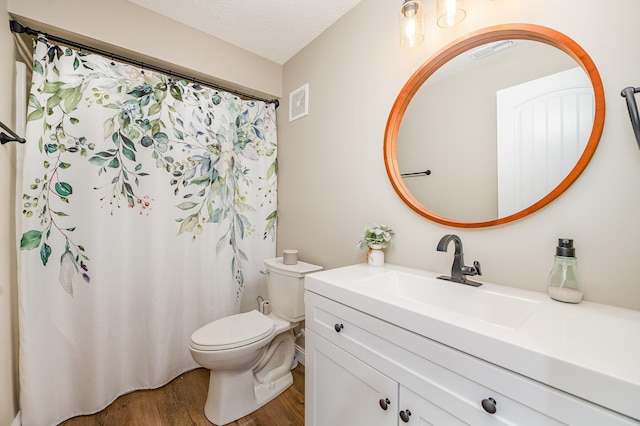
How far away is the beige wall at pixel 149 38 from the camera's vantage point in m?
1.35

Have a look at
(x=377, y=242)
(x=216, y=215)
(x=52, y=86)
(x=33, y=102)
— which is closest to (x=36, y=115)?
(x=33, y=102)

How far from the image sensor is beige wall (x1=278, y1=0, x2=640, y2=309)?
2.64 feet

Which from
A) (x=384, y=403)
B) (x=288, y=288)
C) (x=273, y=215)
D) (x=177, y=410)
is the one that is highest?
(x=273, y=215)

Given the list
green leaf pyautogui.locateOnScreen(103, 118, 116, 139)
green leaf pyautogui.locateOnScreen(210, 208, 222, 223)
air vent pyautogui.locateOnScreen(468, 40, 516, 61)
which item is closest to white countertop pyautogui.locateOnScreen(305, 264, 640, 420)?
air vent pyautogui.locateOnScreen(468, 40, 516, 61)

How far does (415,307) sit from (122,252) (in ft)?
5.58

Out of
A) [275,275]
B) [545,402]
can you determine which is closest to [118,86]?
[275,275]

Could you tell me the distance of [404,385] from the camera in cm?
80

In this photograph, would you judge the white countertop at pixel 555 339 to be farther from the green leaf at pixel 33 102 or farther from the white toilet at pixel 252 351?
the green leaf at pixel 33 102

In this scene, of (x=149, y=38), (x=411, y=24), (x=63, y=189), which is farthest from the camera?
(x=149, y=38)

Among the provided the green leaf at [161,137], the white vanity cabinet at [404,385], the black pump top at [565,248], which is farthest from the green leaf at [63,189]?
the black pump top at [565,248]

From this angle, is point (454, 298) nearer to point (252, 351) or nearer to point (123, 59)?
point (252, 351)

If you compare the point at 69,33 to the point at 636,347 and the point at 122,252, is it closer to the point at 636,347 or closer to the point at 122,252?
the point at 122,252

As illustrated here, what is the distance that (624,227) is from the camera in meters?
0.80

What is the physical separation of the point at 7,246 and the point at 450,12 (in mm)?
2338
